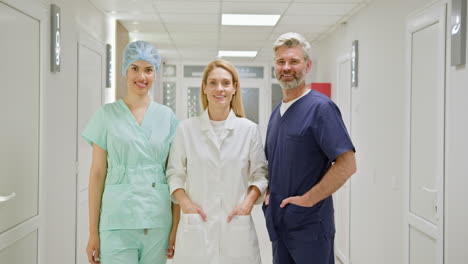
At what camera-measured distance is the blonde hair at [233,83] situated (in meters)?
1.90

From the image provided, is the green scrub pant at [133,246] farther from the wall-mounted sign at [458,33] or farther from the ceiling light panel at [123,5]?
the ceiling light panel at [123,5]

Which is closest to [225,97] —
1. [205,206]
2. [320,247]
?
[205,206]

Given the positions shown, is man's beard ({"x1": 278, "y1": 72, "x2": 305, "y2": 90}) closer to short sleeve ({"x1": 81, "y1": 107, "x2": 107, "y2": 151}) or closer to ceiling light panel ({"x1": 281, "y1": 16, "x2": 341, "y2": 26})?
short sleeve ({"x1": 81, "y1": 107, "x2": 107, "y2": 151})

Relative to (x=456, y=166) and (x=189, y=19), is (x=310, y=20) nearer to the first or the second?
(x=189, y=19)

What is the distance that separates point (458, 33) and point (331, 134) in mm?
904

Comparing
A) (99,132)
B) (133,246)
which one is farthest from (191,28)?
(133,246)

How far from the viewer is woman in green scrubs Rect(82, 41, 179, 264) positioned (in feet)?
6.12

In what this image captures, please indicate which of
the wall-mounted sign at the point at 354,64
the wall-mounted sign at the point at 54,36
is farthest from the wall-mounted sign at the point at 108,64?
the wall-mounted sign at the point at 354,64

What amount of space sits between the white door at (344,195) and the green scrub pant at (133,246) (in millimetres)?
2862

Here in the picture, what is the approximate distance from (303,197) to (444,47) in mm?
1184

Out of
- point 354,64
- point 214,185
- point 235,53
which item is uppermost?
point 235,53

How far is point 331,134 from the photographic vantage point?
187cm

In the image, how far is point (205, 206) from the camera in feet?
6.02

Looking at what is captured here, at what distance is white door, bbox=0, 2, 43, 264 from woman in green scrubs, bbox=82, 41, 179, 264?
1.98 ft
